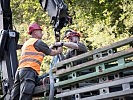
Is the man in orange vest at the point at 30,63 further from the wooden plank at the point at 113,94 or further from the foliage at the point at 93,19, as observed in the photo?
the foliage at the point at 93,19

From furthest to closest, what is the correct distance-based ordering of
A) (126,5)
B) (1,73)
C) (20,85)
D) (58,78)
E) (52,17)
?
(126,5)
(1,73)
(52,17)
(20,85)
(58,78)

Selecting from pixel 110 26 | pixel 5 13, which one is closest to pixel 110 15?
pixel 110 26

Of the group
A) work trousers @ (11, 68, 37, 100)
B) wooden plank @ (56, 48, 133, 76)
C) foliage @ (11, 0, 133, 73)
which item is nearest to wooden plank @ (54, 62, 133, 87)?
wooden plank @ (56, 48, 133, 76)

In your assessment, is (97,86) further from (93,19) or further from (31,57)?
(93,19)

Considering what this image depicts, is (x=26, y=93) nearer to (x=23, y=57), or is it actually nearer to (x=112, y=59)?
(x=23, y=57)

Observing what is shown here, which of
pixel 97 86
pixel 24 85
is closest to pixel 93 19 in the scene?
pixel 24 85

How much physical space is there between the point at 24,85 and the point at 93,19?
45.9 feet

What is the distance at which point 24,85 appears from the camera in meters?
5.16

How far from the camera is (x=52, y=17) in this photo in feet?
19.2

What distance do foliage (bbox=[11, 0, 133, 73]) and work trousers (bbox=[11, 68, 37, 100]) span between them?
456 inches

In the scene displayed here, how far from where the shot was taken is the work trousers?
5133 millimetres

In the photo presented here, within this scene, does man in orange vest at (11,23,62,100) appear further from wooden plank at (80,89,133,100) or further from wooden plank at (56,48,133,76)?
wooden plank at (80,89,133,100)

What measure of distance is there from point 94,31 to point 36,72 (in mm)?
12599

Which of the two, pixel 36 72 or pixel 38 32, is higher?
pixel 38 32
